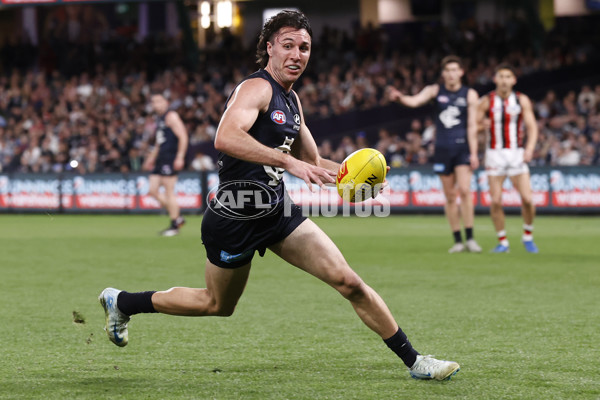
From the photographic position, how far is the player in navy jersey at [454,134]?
12164 mm

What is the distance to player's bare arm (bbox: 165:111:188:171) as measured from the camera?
15414 mm

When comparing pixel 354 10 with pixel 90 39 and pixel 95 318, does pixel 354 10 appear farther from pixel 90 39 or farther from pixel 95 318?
pixel 95 318

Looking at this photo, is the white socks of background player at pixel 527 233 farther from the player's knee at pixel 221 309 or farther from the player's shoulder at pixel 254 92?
the player's shoulder at pixel 254 92

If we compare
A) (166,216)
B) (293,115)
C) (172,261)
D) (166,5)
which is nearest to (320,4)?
(166,5)

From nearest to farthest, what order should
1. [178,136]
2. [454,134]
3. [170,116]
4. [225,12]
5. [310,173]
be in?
[310,173], [454,134], [178,136], [170,116], [225,12]

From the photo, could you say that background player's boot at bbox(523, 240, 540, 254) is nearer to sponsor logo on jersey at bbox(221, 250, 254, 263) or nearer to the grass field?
the grass field

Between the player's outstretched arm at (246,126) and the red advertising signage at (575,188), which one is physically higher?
the player's outstretched arm at (246,126)

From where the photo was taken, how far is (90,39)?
34.1 m

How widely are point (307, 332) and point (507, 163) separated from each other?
637 cm

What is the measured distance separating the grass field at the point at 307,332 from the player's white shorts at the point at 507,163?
1096mm

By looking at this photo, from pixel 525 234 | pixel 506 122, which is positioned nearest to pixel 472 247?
pixel 525 234

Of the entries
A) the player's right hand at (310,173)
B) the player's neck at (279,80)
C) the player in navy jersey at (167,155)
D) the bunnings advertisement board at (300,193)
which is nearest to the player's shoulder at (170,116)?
the player in navy jersey at (167,155)

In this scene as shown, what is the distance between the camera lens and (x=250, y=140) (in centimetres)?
472

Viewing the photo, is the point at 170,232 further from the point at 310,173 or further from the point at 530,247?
the point at 310,173
